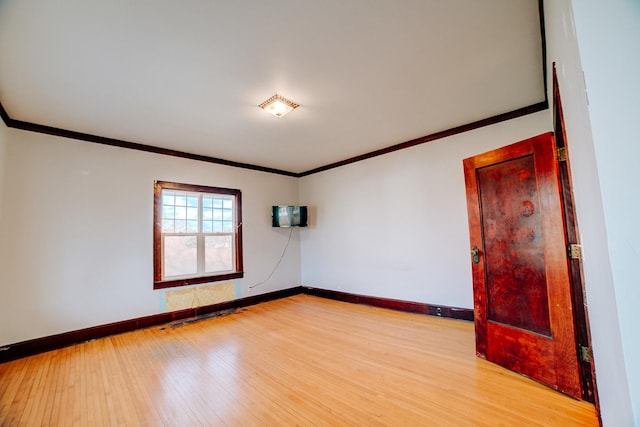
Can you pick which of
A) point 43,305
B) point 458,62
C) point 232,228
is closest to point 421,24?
point 458,62

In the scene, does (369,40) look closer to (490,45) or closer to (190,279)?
(490,45)

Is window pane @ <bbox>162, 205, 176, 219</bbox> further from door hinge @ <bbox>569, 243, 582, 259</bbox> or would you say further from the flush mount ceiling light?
door hinge @ <bbox>569, 243, 582, 259</bbox>

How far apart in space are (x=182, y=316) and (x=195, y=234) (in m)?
1.36


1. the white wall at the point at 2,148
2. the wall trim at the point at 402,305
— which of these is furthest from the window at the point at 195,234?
the wall trim at the point at 402,305

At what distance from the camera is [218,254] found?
492 centimetres

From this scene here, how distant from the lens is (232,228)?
5.16 m

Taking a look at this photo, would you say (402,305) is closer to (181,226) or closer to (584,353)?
(584,353)

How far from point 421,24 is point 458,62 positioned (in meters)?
0.70

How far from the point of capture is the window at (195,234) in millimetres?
4230

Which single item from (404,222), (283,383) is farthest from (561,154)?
(283,383)

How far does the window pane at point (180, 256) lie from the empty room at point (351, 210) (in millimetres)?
37

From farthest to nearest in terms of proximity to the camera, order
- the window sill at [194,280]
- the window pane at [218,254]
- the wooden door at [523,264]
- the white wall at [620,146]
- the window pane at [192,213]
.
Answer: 1. the window pane at [218,254]
2. the window pane at [192,213]
3. the window sill at [194,280]
4. the wooden door at [523,264]
5. the white wall at [620,146]

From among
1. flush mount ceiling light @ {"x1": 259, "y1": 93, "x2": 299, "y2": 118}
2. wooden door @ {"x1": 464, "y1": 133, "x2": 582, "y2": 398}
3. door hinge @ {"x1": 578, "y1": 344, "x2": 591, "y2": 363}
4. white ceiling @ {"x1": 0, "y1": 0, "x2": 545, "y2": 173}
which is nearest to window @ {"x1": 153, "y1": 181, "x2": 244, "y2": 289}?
white ceiling @ {"x1": 0, "y1": 0, "x2": 545, "y2": 173}

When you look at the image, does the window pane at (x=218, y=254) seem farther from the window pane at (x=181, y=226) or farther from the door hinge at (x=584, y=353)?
the door hinge at (x=584, y=353)
